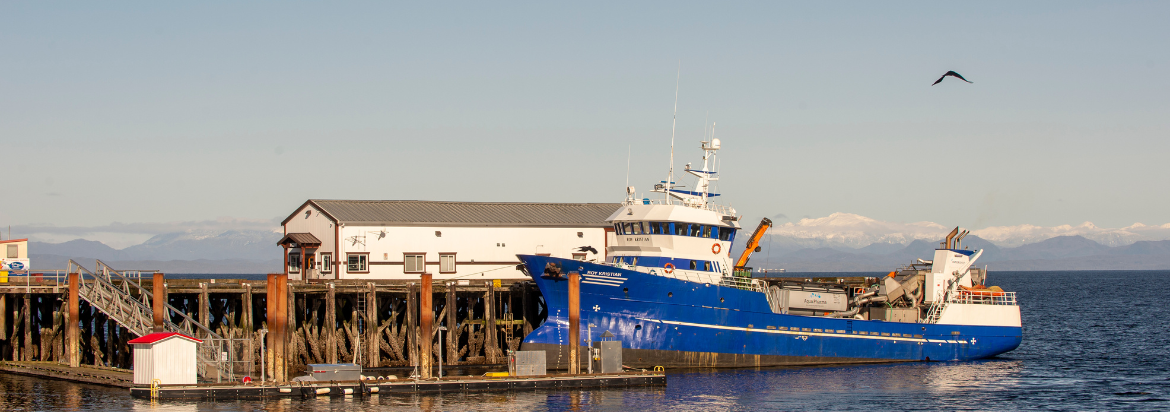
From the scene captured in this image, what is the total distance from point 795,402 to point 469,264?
63.2ft

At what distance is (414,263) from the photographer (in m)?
49.4

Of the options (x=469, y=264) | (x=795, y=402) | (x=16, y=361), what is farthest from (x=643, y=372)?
(x=16, y=361)

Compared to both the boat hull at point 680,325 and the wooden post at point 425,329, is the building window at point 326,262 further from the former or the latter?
the wooden post at point 425,329

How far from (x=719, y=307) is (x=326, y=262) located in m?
18.1

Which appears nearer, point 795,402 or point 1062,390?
point 795,402

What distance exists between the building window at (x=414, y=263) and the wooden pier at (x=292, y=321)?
3.73 feet

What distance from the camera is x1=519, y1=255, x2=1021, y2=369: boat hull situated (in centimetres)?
4250

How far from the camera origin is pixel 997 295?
51719 millimetres

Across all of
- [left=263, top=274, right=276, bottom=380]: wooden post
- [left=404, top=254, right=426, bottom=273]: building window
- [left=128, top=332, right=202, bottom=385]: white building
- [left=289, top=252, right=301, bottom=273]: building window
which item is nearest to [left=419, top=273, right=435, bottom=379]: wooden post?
[left=263, top=274, right=276, bottom=380]: wooden post

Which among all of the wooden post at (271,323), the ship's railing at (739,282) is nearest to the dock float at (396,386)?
the wooden post at (271,323)

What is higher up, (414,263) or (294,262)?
(294,262)

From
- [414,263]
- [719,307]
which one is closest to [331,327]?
[414,263]

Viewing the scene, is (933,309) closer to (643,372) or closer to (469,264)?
(643,372)

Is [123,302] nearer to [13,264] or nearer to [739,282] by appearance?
[13,264]
